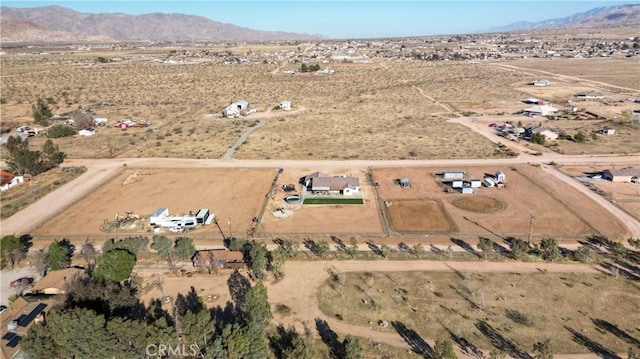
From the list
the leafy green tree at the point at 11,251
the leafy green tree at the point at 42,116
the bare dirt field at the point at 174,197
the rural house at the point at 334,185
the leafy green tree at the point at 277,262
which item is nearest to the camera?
the leafy green tree at the point at 277,262

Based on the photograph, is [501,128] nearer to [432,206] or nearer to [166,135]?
[432,206]

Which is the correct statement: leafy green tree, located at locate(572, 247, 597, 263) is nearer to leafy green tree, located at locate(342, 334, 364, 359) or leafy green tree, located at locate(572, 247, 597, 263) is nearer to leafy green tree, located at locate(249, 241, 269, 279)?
leafy green tree, located at locate(342, 334, 364, 359)

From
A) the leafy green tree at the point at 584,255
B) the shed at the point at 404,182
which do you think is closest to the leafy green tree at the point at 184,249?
the shed at the point at 404,182

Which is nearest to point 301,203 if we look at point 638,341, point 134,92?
point 638,341

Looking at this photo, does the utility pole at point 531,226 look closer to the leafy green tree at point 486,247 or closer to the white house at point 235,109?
the leafy green tree at point 486,247

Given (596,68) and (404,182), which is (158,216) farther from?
(596,68)

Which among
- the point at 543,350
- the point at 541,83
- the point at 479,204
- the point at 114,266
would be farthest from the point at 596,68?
the point at 114,266

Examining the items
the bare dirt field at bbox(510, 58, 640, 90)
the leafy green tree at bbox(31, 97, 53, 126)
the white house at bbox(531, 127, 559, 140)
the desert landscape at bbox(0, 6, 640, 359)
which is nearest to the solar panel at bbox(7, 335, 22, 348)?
the desert landscape at bbox(0, 6, 640, 359)
